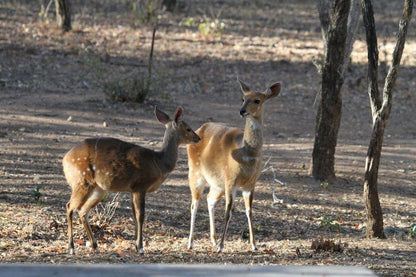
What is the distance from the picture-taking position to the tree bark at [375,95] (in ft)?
28.4

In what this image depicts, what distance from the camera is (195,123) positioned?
15.9 metres

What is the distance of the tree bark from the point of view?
8.66m

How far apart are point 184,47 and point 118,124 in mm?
6921

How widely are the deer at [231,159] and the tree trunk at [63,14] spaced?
13444 mm

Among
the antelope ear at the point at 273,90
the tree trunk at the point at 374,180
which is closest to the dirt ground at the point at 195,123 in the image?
the tree trunk at the point at 374,180

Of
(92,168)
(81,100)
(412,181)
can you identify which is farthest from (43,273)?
(81,100)

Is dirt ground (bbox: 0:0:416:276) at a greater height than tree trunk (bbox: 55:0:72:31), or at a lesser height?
lesser

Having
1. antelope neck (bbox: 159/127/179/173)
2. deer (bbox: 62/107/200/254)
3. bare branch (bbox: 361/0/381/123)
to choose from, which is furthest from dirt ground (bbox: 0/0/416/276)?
bare branch (bbox: 361/0/381/123)

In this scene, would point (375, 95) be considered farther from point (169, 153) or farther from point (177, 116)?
point (169, 153)

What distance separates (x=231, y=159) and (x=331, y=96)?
12.2 ft

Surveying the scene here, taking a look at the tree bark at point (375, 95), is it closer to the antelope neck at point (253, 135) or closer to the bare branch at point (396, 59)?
the bare branch at point (396, 59)

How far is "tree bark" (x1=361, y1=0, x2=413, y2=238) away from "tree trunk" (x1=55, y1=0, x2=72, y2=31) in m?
13.9

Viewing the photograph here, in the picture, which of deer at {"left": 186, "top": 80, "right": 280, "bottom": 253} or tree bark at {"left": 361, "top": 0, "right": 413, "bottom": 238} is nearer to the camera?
deer at {"left": 186, "top": 80, "right": 280, "bottom": 253}

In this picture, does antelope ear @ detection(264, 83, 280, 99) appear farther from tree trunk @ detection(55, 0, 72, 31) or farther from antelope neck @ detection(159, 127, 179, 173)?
tree trunk @ detection(55, 0, 72, 31)
